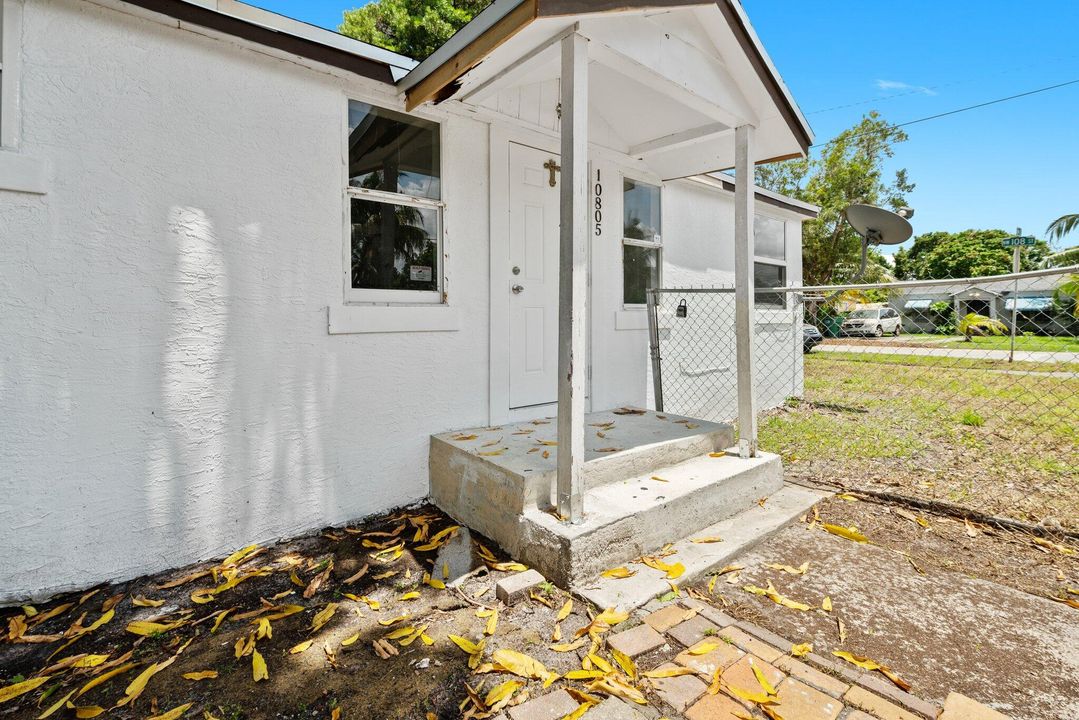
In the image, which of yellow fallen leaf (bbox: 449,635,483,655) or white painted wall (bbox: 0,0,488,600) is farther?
white painted wall (bbox: 0,0,488,600)

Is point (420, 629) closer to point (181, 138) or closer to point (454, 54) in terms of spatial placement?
point (181, 138)

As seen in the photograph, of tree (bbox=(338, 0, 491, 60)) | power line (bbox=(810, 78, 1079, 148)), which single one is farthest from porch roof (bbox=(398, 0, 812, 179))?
power line (bbox=(810, 78, 1079, 148))

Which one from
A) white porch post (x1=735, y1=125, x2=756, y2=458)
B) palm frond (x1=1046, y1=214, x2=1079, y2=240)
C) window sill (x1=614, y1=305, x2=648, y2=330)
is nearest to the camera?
white porch post (x1=735, y1=125, x2=756, y2=458)

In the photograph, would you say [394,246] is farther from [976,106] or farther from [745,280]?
[976,106]

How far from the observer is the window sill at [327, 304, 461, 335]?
2.95 m

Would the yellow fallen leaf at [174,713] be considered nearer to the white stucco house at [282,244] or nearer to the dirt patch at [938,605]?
the white stucco house at [282,244]

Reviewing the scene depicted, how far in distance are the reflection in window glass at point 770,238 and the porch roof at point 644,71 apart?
267 cm

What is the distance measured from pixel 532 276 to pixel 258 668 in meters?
2.82

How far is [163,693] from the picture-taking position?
5.64 feet

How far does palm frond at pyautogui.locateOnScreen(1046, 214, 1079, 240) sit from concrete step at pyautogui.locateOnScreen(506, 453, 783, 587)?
895 inches

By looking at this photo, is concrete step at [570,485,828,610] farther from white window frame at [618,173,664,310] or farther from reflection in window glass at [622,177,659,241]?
reflection in window glass at [622,177,659,241]

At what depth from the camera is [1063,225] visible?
58.6ft

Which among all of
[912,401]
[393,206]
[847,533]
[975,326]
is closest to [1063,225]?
[912,401]

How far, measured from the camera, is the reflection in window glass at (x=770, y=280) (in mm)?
6642
